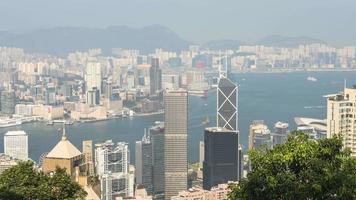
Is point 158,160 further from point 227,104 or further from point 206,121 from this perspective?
point 206,121

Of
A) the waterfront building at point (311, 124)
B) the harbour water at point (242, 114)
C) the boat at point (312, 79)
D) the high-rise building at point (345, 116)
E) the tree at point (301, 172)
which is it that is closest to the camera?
the tree at point (301, 172)

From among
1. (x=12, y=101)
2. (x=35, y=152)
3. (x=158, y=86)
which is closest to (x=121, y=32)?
(x=158, y=86)

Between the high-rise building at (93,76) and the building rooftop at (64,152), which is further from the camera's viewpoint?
the high-rise building at (93,76)

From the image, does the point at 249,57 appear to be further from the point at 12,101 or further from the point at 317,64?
the point at 12,101

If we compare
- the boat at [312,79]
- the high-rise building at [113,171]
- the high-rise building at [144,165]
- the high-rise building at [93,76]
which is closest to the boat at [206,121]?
the high-rise building at [144,165]

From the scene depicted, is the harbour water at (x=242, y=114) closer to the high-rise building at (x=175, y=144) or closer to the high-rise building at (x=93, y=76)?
the high-rise building at (x=175, y=144)

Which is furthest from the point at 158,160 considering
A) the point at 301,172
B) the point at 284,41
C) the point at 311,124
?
the point at 284,41

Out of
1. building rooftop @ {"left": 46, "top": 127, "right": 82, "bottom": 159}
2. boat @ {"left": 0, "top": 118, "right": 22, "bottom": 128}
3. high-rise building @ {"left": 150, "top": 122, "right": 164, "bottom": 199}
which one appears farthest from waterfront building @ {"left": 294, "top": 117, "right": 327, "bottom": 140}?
building rooftop @ {"left": 46, "top": 127, "right": 82, "bottom": 159}
